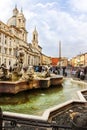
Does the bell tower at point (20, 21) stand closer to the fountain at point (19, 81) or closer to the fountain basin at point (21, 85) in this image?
the fountain at point (19, 81)

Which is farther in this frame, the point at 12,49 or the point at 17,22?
the point at 17,22

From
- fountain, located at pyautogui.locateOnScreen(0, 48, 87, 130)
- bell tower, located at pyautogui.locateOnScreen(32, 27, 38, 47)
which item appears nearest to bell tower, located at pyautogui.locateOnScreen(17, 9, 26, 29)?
bell tower, located at pyautogui.locateOnScreen(32, 27, 38, 47)

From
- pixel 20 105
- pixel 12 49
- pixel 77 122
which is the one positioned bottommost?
pixel 20 105

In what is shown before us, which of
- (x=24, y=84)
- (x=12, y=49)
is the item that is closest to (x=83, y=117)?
(x=24, y=84)

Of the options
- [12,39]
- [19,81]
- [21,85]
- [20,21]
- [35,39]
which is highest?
[20,21]

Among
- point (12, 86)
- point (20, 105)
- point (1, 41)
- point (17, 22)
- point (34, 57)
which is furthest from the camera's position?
point (34, 57)

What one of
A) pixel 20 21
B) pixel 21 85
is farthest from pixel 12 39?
pixel 21 85

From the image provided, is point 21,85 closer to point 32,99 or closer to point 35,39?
point 32,99

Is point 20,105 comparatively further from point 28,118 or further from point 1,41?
point 1,41

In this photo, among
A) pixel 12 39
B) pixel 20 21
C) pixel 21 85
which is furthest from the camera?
pixel 20 21

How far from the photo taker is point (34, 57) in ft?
364

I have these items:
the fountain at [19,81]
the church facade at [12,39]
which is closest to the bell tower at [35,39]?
the church facade at [12,39]

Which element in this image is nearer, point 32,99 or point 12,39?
point 32,99

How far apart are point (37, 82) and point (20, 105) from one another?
4.69 metres
